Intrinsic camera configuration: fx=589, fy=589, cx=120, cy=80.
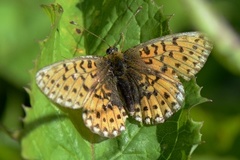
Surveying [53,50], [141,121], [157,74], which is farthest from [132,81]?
[53,50]

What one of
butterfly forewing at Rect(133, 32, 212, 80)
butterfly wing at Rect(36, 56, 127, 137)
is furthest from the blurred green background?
butterfly wing at Rect(36, 56, 127, 137)

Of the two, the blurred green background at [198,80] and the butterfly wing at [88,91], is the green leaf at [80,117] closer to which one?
the butterfly wing at [88,91]

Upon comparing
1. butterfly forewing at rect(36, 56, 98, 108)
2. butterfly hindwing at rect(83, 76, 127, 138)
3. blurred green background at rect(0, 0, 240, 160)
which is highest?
butterfly forewing at rect(36, 56, 98, 108)

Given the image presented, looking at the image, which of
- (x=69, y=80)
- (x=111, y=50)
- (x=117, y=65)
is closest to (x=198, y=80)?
(x=117, y=65)

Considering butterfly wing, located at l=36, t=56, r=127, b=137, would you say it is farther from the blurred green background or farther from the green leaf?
the blurred green background

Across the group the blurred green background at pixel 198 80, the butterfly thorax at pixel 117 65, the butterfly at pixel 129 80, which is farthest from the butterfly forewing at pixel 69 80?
the blurred green background at pixel 198 80

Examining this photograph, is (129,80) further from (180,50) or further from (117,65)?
(180,50)
